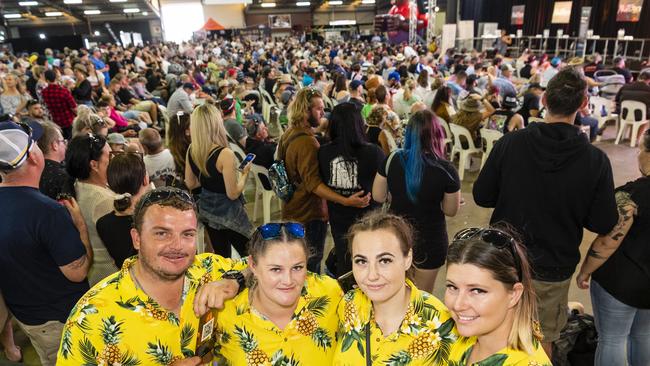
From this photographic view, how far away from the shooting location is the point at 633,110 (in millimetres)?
6926

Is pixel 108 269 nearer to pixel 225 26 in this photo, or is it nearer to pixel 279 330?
pixel 279 330

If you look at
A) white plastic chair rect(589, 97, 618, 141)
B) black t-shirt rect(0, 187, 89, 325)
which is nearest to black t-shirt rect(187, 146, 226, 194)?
black t-shirt rect(0, 187, 89, 325)

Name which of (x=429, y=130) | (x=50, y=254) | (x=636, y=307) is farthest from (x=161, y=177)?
(x=636, y=307)

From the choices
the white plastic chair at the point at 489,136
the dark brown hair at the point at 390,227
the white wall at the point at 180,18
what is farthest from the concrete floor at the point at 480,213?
the white wall at the point at 180,18

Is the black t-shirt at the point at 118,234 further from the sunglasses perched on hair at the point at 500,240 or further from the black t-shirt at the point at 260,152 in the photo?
the black t-shirt at the point at 260,152

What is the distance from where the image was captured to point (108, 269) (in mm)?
2309

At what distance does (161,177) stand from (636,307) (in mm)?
3232

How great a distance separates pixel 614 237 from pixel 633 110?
6.31 meters

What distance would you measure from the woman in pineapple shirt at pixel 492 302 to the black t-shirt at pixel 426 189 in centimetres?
101

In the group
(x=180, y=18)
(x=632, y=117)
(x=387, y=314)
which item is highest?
(x=180, y=18)

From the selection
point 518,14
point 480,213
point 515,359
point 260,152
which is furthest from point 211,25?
point 515,359

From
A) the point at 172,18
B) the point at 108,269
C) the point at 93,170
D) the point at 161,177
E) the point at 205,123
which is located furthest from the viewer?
the point at 172,18

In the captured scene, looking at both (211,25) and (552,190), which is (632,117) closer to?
(552,190)

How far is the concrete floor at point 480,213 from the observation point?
3231mm
